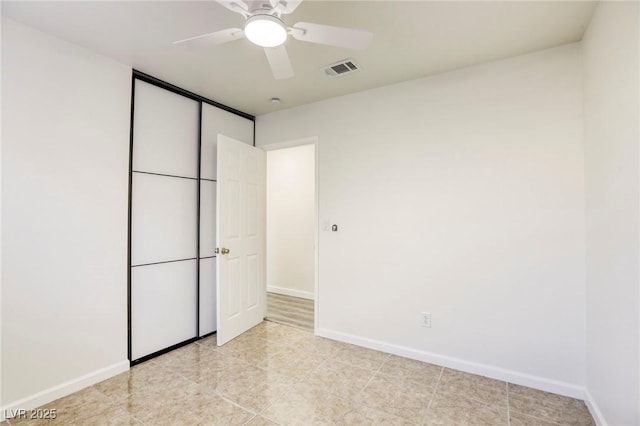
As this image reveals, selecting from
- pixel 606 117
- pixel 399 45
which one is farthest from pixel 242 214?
pixel 606 117

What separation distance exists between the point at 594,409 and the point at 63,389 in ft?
11.7

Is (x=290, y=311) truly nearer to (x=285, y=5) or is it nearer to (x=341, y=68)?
(x=341, y=68)

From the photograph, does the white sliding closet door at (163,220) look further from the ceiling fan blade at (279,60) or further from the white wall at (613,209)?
the white wall at (613,209)

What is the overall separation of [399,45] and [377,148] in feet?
3.14

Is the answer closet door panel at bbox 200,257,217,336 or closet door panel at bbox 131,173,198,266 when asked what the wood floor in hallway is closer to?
closet door panel at bbox 200,257,217,336

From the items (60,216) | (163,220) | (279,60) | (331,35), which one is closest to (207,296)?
(163,220)

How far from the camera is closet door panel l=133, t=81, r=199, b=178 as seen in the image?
104 inches

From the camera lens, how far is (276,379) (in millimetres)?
2387

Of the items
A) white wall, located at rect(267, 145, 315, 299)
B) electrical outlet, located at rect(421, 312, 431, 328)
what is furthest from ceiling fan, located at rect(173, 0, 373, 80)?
white wall, located at rect(267, 145, 315, 299)

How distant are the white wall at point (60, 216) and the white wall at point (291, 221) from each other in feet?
8.87

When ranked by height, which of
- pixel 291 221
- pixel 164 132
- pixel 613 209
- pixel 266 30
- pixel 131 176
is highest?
pixel 266 30

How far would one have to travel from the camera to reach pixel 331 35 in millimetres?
1521

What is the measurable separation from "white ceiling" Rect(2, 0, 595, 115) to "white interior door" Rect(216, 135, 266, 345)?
2.85 ft

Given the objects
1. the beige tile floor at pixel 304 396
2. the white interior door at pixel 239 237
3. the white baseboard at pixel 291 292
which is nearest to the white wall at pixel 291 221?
the white baseboard at pixel 291 292
